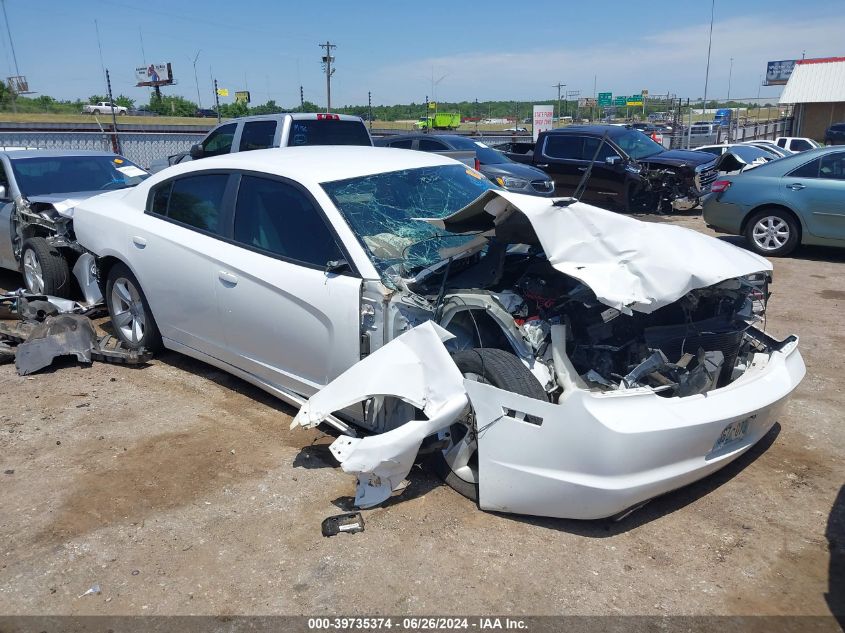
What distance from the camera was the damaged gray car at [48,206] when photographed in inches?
272

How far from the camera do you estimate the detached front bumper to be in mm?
2934

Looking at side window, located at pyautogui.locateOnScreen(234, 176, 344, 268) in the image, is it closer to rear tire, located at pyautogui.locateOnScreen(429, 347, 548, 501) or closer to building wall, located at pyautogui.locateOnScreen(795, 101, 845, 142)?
rear tire, located at pyautogui.locateOnScreen(429, 347, 548, 501)

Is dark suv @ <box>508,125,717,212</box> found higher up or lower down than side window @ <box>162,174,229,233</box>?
lower down

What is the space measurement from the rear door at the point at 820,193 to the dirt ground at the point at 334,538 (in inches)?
203

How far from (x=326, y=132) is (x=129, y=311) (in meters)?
5.24

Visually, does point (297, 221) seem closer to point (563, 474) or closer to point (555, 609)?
point (563, 474)

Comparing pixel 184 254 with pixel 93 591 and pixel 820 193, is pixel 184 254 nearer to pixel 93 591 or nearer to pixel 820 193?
pixel 93 591

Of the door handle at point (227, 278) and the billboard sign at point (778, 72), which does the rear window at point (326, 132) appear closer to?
the door handle at point (227, 278)

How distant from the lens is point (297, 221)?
4191 millimetres

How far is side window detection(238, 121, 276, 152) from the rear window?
0.33 m

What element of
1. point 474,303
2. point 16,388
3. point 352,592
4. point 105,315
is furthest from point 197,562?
point 105,315

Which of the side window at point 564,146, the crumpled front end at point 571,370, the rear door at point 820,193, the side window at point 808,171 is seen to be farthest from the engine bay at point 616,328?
the side window at point 564,146

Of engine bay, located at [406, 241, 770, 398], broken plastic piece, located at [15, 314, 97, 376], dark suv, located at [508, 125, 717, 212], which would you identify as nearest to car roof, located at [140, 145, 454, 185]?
engine bay, located at [406, 241, 770, 398]

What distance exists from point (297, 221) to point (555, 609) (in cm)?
263
